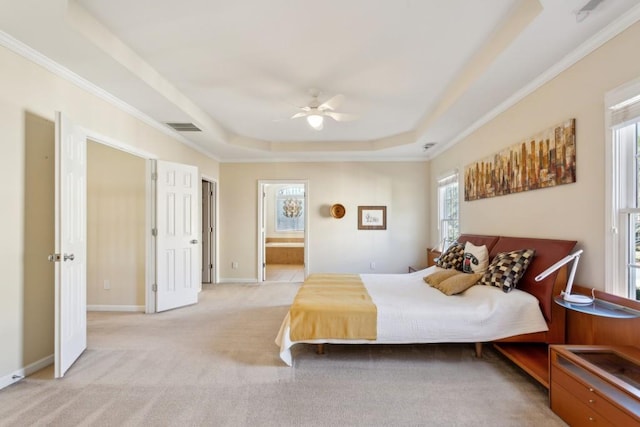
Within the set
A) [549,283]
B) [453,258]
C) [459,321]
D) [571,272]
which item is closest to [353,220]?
[453,258]

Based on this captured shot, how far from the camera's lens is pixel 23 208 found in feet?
7.79

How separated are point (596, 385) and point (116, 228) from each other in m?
4.94

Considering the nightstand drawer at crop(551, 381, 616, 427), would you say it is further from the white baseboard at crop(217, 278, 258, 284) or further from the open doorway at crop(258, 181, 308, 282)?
the open doorway at crop(258, 181, 308, 282)

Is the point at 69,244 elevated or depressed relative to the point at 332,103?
depressed

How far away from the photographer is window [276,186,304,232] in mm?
9789

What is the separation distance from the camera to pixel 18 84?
230 centimetres

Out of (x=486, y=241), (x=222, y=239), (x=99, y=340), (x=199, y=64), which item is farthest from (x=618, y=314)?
(x=222, y=239)

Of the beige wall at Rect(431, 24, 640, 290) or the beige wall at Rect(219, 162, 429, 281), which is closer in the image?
the beige wall at Rect(431, 24, 640, 290)

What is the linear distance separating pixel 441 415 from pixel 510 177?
2439mm

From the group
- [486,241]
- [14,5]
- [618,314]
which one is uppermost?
[14,5]

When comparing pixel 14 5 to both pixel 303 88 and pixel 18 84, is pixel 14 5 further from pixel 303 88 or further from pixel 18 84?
pixel 303 88

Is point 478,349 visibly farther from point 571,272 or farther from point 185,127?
point 185,127

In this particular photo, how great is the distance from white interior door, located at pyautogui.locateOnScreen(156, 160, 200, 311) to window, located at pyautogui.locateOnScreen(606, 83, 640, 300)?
4517mm

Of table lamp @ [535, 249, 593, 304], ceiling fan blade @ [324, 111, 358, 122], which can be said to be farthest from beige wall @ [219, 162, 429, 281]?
table lamp @ [535, 249, 593, 304]
